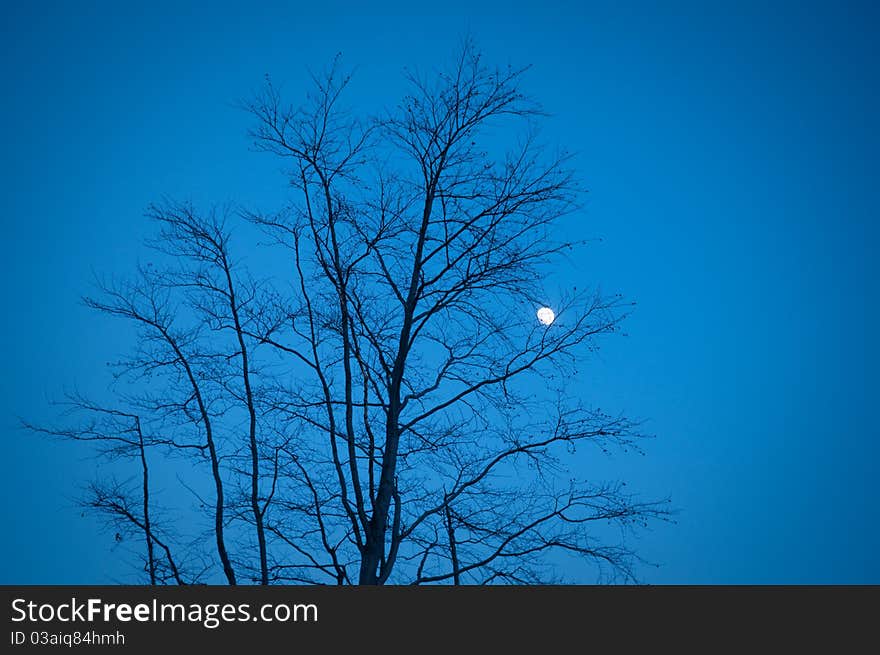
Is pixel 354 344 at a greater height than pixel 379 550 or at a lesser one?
greater

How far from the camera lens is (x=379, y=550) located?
7957 mm

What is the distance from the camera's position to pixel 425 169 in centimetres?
867
